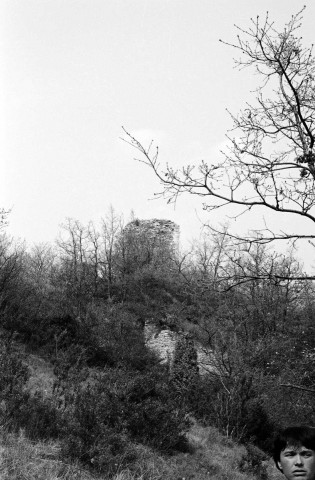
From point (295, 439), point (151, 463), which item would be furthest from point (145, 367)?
point (295, 439)

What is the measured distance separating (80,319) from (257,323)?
8.86 metres

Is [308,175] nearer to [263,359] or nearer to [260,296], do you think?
[263,359]

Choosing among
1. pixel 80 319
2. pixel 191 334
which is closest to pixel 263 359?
pixel 191 334

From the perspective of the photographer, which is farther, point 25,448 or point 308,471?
point 25,448

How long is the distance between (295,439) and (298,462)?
125 millimetres

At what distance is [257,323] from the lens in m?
19.2

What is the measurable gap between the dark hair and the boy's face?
2 centimetres

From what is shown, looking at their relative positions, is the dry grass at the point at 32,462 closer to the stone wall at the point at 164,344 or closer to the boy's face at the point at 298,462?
the boy's face at the point at 298,462

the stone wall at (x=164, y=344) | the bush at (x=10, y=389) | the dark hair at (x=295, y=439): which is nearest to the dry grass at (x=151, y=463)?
the bush at (x=10, y=389)

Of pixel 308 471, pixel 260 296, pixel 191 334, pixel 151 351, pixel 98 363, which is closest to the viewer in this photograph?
pixel 308 471

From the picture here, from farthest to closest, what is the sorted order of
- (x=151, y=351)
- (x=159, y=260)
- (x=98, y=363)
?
(x=159, y=260)
(x=151, y=351)
(x=98, y=363)

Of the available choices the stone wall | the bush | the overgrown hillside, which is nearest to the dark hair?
the overgrown hillside

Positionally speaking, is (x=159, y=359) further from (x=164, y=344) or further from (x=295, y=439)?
(x=295, y=439)

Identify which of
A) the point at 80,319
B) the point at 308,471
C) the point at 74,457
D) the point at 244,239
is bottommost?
the point at 74,457
